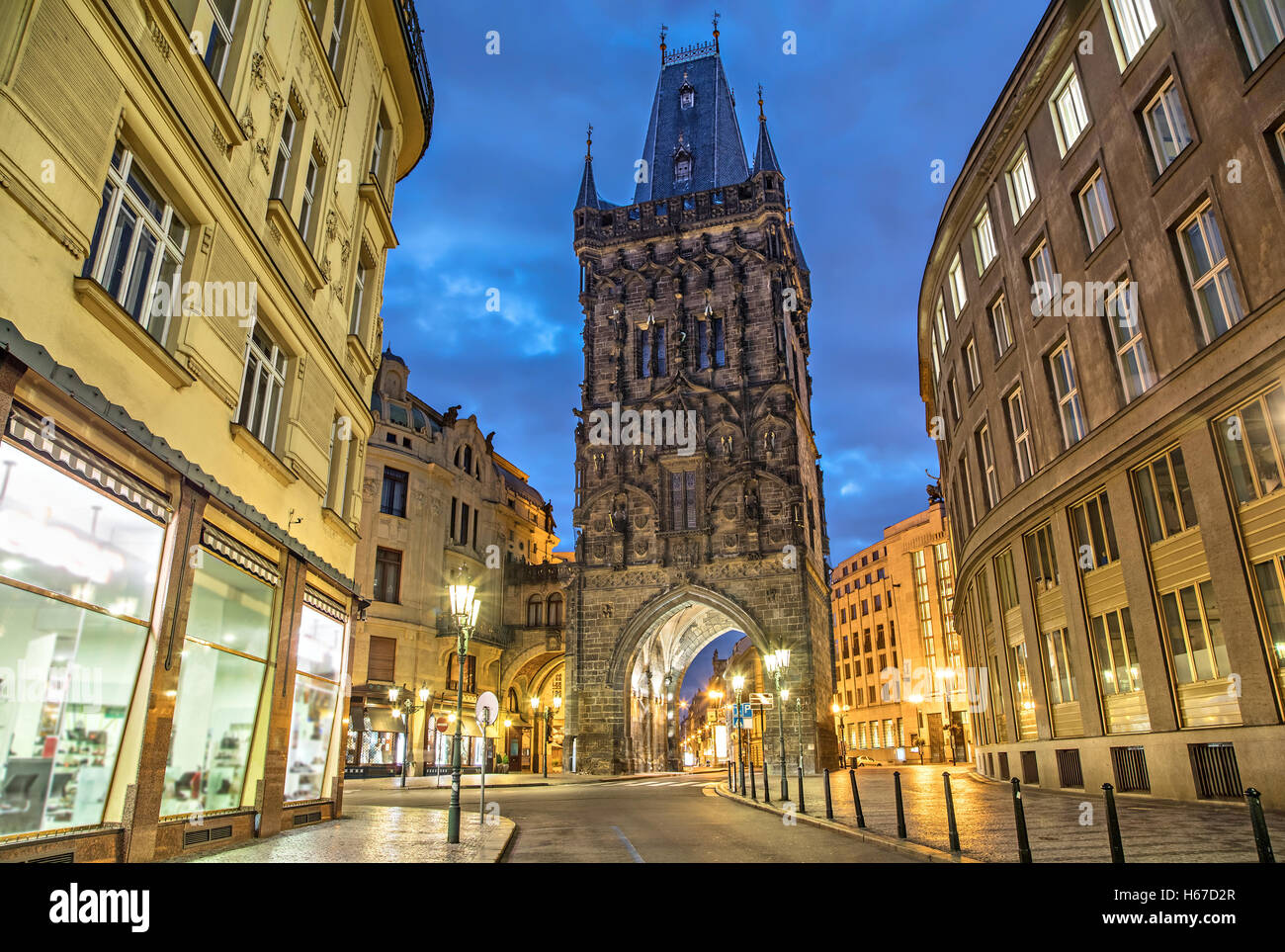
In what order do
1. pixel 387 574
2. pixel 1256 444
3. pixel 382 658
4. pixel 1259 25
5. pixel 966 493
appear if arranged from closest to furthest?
pixel 1256 444
pixel 1259 25
pixel 966 493
pixel 382 658
pixel 387 574

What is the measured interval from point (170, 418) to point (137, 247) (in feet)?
5.97

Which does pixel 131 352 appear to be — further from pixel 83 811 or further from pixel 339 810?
pixel 339 810

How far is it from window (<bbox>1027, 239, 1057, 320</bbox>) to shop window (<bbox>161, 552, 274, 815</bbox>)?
17.2 m

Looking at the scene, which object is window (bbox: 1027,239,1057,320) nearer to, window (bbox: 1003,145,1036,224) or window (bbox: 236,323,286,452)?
window (bbox: 1003,145,1036,224)

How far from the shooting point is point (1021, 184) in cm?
2038

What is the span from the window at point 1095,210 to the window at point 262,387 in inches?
607

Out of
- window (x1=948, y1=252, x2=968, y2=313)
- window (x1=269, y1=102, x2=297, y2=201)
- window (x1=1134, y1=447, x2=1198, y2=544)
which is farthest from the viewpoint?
window (x1=948, y1=252, x2=968, y2=313)

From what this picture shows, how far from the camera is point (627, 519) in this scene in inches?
1734

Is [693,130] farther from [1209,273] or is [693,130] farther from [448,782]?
A: [1209,273]

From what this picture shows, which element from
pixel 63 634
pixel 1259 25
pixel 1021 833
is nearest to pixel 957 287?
pixel 1259 25

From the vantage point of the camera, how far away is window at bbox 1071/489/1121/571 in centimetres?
1659

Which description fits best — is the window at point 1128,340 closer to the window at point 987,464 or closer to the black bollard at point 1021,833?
the window at point 987,464

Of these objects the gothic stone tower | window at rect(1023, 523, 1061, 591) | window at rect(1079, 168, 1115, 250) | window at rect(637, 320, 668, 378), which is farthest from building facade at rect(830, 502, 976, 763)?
window at rect(1079, 168, 1115, 250)

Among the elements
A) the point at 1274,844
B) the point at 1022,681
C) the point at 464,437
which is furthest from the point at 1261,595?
the point at 464,437
